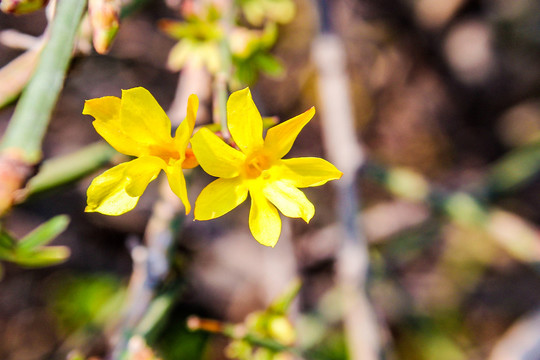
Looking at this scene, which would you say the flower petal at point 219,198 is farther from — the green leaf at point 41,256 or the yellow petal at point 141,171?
the green leaf at point 41,256

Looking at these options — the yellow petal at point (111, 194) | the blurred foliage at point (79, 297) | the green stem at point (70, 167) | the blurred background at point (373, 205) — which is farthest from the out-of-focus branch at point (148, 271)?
the blurred foliage at point (79, 297)

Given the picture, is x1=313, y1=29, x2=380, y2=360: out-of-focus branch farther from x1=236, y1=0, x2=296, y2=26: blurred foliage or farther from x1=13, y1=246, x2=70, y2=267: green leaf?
x1=13, y1=246, x2=70, y2=267: green leaf

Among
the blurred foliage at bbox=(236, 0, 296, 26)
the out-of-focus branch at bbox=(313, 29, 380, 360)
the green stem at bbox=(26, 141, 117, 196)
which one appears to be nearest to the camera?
the green stem at bbox=(26, 141, 117, 196)

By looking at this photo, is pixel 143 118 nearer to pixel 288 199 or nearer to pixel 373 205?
pixel 288 199

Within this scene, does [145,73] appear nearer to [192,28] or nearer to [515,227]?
[192,28]

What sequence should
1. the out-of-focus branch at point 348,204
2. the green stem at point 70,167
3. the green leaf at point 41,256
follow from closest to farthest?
1. the green leaf at point 41,256
2. the green stem at point 70,167
3. the out-of-focus branch at point 348,204

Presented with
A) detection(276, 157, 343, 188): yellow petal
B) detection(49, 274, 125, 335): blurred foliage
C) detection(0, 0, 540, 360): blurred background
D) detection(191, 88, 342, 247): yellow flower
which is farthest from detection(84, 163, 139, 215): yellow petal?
detection(49, 274, 125, 335): blurred foliage

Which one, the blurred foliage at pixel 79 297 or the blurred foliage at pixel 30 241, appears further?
the blurred foliage at pixel 79 297
